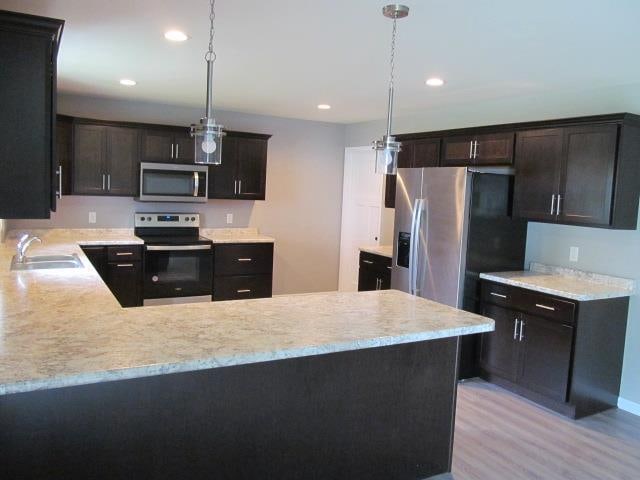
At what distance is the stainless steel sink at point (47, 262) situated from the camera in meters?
3.69

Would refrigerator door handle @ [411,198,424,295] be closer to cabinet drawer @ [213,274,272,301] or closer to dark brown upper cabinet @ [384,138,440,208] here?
dark brown upper cabinet @ [384,138,440,208]

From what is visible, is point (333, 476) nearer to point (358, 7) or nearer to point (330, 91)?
point (358, 7)

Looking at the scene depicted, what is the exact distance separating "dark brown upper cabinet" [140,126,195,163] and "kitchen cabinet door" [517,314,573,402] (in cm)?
372

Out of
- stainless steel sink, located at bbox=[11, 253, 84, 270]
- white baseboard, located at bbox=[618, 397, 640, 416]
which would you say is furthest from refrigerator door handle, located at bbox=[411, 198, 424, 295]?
stainless steel sink, located at bbox=[11, 253, 84, 270]

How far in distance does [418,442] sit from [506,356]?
205 cm

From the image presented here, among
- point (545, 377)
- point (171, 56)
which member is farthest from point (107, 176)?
point (545, 377)

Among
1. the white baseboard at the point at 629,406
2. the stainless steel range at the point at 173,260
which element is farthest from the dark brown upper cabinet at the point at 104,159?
the white baseboard at the point at 629,406

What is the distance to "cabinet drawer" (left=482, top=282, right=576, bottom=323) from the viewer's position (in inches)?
142

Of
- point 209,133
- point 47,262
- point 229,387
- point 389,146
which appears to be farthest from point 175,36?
point 229,387

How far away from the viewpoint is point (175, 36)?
309cm

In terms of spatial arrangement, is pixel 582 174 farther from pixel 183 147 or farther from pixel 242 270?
pixel 183 147

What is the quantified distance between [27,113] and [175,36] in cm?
120

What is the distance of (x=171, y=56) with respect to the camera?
3.59m

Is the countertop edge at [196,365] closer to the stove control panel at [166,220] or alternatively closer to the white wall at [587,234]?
the white wall at [587,234]
